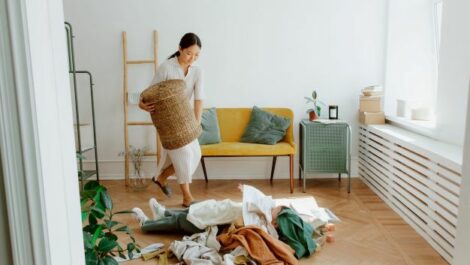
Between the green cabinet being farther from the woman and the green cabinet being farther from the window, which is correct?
the woman

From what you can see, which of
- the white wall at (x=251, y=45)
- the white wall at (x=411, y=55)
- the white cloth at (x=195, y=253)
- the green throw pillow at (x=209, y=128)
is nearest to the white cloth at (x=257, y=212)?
the white cloth at (x=195, y=253)

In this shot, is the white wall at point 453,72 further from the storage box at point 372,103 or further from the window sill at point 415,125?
the storage box at point 372,103

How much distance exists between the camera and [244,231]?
2.43m

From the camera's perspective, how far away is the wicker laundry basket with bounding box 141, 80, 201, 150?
3.14 meters

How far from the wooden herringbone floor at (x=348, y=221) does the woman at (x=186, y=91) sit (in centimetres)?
36

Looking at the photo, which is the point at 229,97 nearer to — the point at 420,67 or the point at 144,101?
the point at 144,101

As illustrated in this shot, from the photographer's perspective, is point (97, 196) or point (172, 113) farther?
point (172, 113)

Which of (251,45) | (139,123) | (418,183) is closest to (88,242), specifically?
(418,183)

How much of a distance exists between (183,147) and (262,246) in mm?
1344

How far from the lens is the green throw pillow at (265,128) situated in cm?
415

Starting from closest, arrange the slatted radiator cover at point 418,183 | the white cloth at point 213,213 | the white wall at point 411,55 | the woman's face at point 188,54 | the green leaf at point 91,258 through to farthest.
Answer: the green leaf at point 91,258 → the slatted radiator cover at point 418,183 → the white cloth at point 213,213 → the woman's face at point 188,54 → the white wall at point 411,55

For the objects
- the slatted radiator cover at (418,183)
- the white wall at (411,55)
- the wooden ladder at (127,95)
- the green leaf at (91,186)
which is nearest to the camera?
the green leaf at (91,186)

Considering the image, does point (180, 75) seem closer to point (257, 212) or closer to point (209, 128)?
point (209, 128)

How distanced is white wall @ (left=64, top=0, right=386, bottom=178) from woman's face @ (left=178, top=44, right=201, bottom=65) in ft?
3.74
